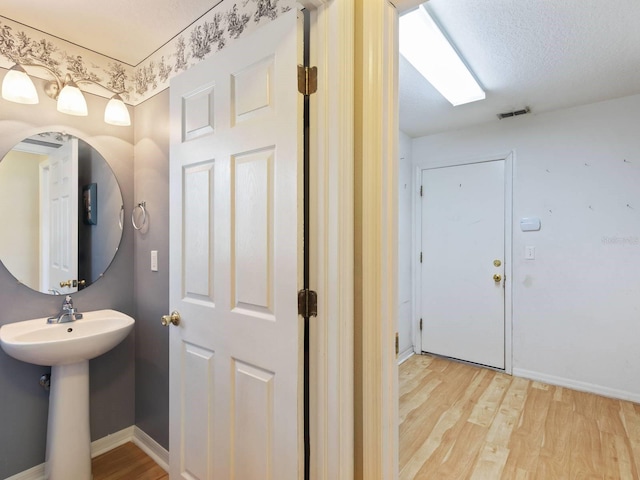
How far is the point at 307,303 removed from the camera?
1.00 meters

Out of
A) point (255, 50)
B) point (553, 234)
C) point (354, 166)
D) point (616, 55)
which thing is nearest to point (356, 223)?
point (354, 166)

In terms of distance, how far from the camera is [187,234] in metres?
1.38

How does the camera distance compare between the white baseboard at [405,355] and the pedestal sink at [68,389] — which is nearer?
the pedestal sink at [68,389]

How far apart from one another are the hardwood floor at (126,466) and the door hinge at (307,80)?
201cm

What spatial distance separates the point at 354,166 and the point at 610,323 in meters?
2.78

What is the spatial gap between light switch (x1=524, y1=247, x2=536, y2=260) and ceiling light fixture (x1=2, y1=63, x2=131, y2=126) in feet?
10.3

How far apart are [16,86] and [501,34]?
7.61 ft

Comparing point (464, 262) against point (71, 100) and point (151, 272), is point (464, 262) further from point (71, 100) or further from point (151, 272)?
point (71, 100)

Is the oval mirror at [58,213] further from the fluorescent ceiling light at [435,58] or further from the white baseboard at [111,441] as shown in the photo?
the fluorescent ceiling light at [435,58]

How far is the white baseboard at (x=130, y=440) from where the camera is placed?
1.63 meters

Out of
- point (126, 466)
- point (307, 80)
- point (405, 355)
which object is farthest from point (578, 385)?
point (126, 466)

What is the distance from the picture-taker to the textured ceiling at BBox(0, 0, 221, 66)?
1.41 m

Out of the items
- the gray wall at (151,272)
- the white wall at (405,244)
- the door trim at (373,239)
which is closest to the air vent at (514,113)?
the white wall at (405,244)

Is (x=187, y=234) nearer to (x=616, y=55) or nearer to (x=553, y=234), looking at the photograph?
(x=616, y=55)
